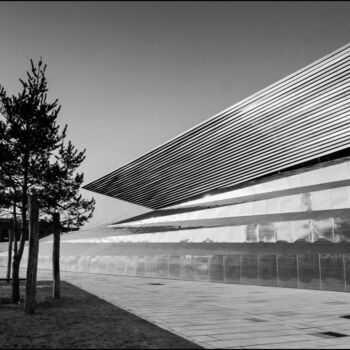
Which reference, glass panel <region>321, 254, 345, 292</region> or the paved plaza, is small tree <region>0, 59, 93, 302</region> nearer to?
the paved plaza

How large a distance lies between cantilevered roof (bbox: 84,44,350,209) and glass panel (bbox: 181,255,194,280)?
7.56m

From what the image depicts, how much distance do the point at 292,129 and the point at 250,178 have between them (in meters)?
6.31

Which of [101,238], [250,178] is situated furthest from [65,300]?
[101,238]

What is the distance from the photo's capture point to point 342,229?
1953cm

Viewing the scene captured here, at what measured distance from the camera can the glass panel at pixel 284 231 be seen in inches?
851

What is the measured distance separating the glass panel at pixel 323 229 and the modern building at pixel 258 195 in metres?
0.05

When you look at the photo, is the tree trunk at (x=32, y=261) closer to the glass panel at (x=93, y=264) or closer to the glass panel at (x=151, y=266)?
the glass panel at (x=151, y=266)

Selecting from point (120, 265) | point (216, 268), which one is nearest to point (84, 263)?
point (120, 265)

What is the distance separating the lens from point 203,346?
22.1 ft

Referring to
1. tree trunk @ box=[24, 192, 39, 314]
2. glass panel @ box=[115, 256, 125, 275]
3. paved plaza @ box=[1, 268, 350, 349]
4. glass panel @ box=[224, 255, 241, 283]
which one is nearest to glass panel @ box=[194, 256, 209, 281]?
glass panel @ box=[224, 255, 241, 283]

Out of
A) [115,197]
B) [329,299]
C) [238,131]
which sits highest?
[238,131]

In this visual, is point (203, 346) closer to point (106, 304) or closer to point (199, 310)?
point (199, 310)

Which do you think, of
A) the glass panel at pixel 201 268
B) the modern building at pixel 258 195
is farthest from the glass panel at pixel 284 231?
the glass panel at pixel 201 268

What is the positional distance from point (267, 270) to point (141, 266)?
11639 millimetres
